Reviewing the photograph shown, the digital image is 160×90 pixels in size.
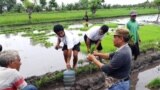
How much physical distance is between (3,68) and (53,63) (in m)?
8.85

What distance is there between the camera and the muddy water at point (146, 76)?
8983 millimetres

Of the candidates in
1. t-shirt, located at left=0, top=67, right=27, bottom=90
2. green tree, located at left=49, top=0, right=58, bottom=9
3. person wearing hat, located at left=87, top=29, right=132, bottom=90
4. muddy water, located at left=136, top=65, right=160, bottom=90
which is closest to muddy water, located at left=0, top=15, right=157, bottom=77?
muddy water, located at left=136, top=65, right=160, bottom=90

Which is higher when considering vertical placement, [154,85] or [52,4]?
[154,85]

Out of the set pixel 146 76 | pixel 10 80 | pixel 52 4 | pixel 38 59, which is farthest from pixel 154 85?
pixel 52 4

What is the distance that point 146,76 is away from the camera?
33.3 ft

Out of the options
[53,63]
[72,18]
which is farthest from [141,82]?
[72,18]

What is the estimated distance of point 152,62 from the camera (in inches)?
469

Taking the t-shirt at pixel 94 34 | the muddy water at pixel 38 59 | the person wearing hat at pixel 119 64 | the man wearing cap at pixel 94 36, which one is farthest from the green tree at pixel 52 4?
the person wearing hat at pixel 119 64

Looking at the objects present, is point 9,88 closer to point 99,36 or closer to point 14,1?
point 99,36

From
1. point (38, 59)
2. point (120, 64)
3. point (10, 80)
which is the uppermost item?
point (10, 80)

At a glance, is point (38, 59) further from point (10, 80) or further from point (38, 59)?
point (10, 80)

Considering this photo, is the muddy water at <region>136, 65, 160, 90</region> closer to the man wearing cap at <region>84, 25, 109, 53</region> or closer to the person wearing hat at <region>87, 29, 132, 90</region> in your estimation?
the man wearing cap at <region>84, 25, 109, 53</region>

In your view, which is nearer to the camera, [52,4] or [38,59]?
[38,59]

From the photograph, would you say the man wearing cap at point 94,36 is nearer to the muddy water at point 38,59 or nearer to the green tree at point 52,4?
the muddy water at point 38,59
